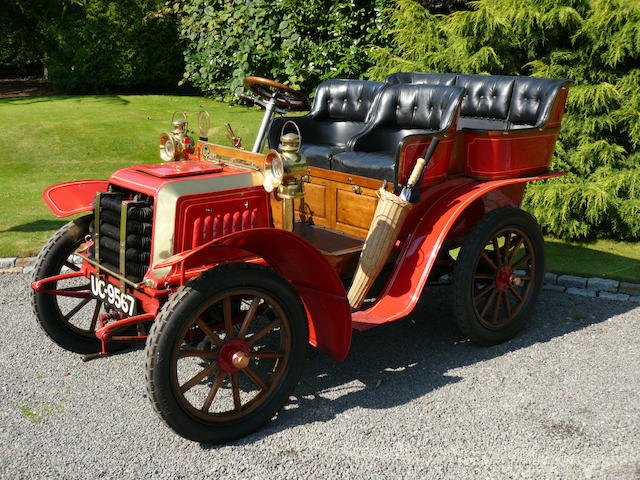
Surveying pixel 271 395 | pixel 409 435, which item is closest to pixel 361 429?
pixel 409 435

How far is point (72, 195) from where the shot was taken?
4293mm

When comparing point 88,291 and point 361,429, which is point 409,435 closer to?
point 361,429

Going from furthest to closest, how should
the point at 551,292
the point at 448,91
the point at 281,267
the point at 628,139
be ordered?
the point at 628,139
the point at 551,292
the point at 448,91
the point at 281,267

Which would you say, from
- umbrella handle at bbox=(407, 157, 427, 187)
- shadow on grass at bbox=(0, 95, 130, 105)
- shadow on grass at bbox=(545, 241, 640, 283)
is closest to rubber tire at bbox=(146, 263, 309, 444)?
umbrella handle at bbox=(407, 157, 427, 187)

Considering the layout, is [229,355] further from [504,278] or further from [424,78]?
[424,78]

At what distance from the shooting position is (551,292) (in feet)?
17.9

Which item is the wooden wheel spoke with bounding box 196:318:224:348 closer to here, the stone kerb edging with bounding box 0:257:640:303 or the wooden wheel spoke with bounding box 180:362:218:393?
the wooden wheel spoke with bounding box 180:362:218:393

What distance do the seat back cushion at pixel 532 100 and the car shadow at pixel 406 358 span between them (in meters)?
1.40

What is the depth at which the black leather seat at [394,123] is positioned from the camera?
4.35 metres

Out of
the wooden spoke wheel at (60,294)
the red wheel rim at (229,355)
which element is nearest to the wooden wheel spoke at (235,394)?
the red wheel rim at (229,355)

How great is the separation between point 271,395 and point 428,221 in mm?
1430

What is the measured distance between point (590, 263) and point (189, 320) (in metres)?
4.17

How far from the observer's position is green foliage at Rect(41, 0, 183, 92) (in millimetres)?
13438

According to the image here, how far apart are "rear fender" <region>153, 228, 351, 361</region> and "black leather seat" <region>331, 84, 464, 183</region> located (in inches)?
36.9
